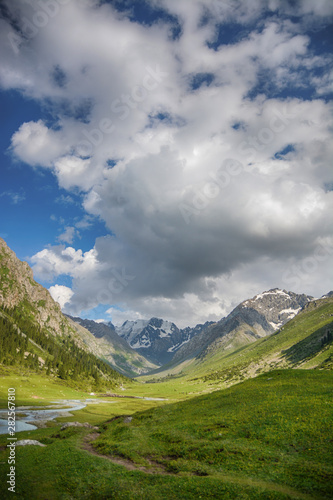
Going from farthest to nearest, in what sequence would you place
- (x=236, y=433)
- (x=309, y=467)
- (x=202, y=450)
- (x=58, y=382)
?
(x=58, y=382)
(x=236, y=433)
(x=202, y=450)
(x=309, y=467)

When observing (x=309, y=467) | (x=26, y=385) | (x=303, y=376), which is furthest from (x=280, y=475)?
(x=26, y=385)

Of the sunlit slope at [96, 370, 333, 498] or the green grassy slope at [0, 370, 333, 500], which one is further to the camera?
the sunlit slope at [96, 370, 333, 498]

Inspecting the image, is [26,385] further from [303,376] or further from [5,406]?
[303,376]

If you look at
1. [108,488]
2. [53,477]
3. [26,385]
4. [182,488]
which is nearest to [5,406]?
[26,385]

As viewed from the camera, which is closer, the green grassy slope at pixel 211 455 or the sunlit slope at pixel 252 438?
the green grassy slope at pixel 211 455

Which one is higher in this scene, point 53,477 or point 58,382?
point 53,477

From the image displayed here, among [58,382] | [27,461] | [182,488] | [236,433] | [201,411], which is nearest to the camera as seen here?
[182,488]

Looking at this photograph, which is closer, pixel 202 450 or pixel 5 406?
pixel 202 450

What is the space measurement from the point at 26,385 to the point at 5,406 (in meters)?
56.0

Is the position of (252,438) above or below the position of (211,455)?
above

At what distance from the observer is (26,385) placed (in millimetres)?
126188

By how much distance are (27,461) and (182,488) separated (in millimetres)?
20266

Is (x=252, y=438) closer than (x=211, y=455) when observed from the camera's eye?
No

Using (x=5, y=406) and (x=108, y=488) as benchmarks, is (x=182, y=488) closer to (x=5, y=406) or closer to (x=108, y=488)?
(x=108, y=488)
